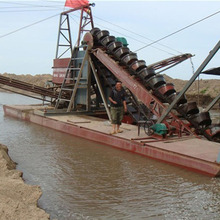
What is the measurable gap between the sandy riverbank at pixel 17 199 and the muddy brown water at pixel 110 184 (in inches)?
17.1

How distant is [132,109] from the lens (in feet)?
45.3

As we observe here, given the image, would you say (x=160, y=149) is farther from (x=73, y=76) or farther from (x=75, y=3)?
(x=75, y=3)

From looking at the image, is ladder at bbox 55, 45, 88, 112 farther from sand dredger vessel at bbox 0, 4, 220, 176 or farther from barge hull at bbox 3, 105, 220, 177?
barge hull at bbox 3, 105, 220, 177

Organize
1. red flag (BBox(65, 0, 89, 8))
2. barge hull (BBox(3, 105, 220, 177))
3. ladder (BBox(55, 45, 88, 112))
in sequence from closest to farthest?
barge hull (BBox(3, 105, 220, 177))
ladder (BBox(55, 45, 88, 112))
red flag (BBox(65, 0, 89, 8))

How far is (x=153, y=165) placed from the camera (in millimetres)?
8500

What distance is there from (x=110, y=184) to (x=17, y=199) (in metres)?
2.47

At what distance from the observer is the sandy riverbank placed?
178 inches

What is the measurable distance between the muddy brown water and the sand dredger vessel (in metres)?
0.39

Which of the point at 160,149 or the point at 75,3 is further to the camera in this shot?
the point at 75,3

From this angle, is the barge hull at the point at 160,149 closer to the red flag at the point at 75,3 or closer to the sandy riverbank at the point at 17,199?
the sandy riverbank at the point at 17,199

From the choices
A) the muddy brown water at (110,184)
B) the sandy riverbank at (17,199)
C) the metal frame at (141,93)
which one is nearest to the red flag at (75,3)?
the metal frame at (141,93)

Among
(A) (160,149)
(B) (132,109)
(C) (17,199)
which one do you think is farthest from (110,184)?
(B) (132,109)

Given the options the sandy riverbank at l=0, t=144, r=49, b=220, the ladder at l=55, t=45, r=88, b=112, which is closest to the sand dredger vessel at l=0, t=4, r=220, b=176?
the ladder at l=55, t=45, r=88, b=112

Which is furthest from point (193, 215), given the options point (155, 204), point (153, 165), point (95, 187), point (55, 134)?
point (55, 134)
